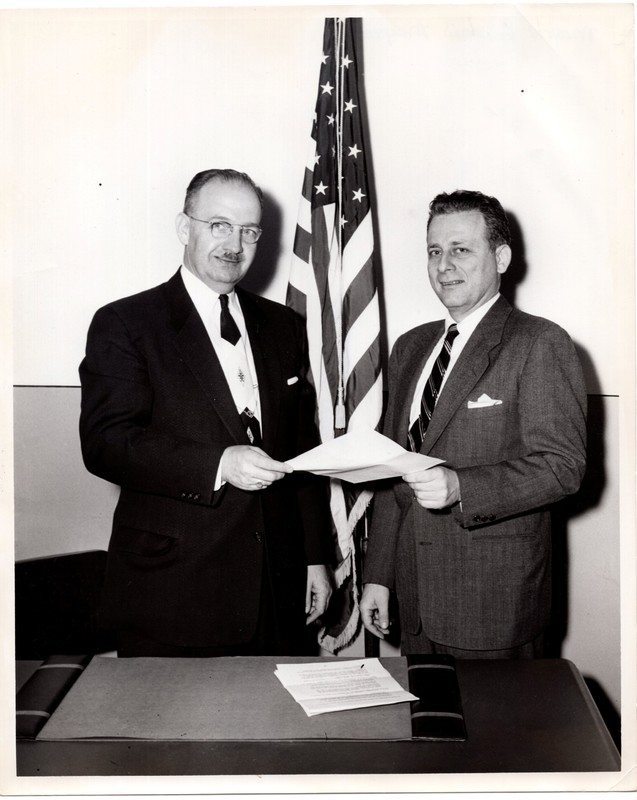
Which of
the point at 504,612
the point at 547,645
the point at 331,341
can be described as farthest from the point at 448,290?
the point at 547,645

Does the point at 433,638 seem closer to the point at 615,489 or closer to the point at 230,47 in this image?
the point at 615,489

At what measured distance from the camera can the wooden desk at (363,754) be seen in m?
1.43

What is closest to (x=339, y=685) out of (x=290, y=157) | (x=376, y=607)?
(x=376, y=607)

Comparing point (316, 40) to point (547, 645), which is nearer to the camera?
point (316, 40)

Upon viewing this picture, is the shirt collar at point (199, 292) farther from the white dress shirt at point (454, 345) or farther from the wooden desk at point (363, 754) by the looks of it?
the wooden desk at point (363, 754)

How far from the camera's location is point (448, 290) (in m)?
2.55

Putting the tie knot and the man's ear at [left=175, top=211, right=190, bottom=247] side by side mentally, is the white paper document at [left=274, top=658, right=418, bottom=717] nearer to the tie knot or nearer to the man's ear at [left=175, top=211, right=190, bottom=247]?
the tie knot

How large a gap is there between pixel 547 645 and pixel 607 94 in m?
2.13

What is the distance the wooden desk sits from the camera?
1.43 m

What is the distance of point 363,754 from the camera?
1.45m

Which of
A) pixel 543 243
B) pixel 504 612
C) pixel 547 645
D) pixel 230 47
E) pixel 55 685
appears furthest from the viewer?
Answer: pixel 547 645

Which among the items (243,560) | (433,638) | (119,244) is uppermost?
(119,244)

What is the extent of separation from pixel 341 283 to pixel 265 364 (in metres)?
0.46

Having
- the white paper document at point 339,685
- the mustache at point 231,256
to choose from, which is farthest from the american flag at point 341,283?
the white paper document at point 339,685
